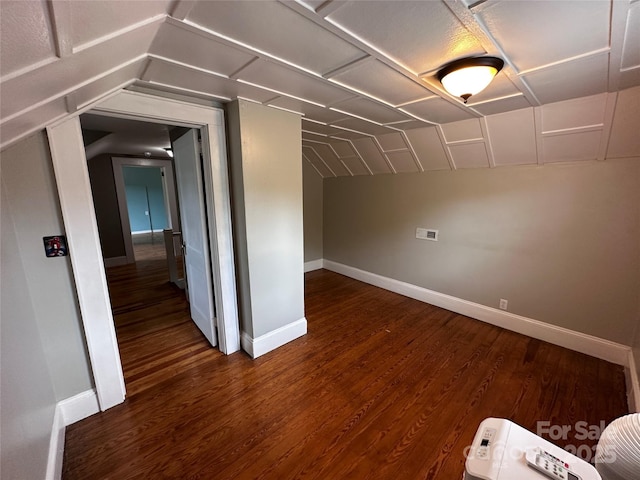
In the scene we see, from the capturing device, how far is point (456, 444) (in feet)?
5.25

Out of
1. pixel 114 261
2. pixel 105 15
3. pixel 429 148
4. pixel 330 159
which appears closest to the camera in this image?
pixel 105 15

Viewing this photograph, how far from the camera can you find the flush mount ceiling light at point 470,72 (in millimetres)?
1302

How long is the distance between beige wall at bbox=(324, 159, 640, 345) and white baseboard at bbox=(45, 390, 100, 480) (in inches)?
137

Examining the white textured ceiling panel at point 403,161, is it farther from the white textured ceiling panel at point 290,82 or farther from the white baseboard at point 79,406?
the white baseboard at point 79,406

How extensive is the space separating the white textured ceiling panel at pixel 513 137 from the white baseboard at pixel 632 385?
186 centimetres

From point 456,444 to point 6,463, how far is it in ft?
6.97

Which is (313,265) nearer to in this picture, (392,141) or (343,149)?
(343,149)

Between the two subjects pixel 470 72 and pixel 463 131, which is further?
pixel 463 131

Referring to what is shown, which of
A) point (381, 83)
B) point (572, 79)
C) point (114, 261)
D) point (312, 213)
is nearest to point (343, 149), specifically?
point (312, 213)

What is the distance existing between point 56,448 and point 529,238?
4010mm

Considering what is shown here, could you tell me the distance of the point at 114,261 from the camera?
5215mm

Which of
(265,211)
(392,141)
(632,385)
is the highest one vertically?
(392,141)

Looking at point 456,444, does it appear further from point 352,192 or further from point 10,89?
point 352,192

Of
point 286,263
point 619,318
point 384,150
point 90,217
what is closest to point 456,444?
point 286,263
